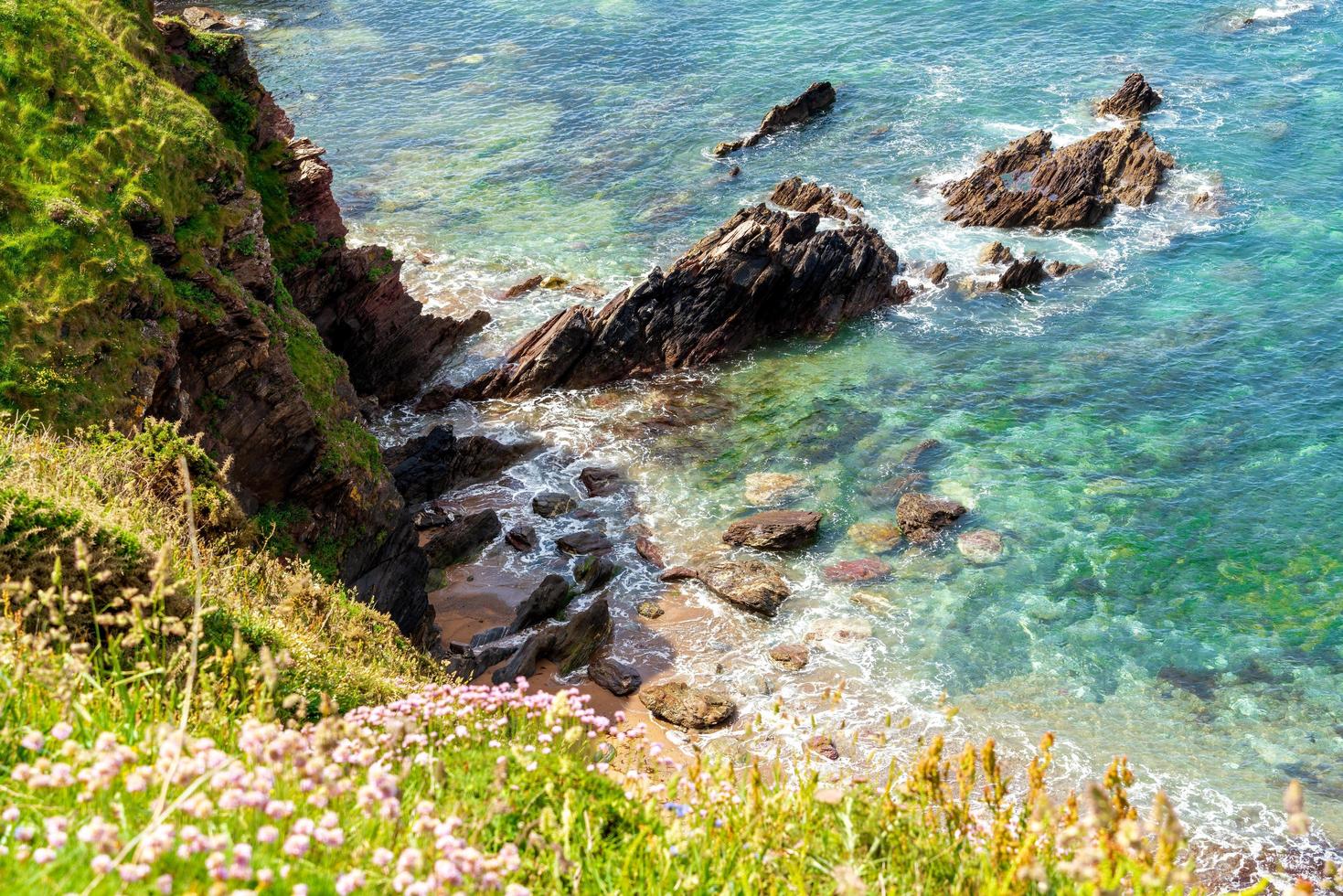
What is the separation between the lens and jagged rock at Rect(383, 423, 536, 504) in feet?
78.3

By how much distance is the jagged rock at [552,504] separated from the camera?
24000mm

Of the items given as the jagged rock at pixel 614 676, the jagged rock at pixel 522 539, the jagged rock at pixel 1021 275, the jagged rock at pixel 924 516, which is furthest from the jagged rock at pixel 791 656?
the jagged rock at pixel 1021 275

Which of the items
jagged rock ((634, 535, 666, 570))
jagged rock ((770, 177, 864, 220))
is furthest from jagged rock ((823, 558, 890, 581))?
jagged rock ((770, 177, 864, 220))

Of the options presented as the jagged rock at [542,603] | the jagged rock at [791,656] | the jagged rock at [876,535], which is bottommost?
the jagged rock at [876,535]

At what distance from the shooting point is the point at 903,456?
25203 mm

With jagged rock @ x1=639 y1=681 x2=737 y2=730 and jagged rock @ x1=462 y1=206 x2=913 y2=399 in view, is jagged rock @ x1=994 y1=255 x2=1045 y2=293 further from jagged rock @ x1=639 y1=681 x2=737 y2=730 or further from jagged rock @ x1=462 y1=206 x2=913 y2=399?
jagged rock @ x1=639 y1=681 x2=737 y2=730

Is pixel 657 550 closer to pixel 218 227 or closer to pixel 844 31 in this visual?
pixel 218 227

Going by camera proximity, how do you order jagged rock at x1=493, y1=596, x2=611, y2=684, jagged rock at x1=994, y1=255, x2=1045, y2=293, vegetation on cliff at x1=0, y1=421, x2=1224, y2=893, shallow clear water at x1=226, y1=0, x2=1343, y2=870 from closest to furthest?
vegetation on cliff at x1=0, y1=421, x2=1224, y2=893, jagged rock at x1=493, y1=596, x2=611, y2=684, shallow clear water at x1=226, y1=0, x2=1343, y2=870, jagged rock at x1=994, y1=255, x2=1045, y2=293

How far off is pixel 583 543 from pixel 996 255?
752 inches

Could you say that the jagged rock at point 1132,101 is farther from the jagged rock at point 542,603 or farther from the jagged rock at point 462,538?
the jagged rock at point 542,603

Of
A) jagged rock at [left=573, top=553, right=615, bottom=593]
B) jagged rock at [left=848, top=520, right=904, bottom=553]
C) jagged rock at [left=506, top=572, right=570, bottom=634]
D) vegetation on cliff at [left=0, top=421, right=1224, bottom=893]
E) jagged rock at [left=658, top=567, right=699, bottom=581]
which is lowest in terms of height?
jagged rock at [left=848, top=520, right=904, bottom=553]

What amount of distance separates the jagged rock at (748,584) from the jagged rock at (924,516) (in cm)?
332

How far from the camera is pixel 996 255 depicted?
111ft

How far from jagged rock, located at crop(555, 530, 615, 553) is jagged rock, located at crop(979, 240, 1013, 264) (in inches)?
719
